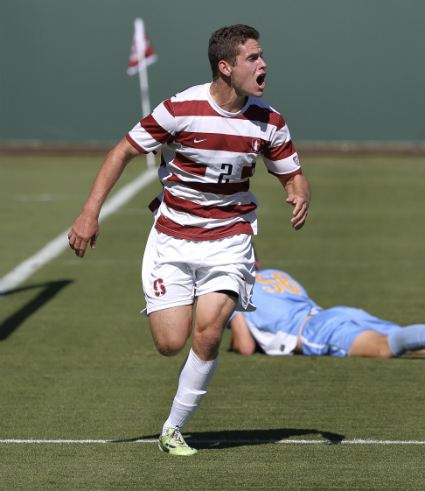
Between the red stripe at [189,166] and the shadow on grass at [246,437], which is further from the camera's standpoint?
the shadow on grass at [246,437]

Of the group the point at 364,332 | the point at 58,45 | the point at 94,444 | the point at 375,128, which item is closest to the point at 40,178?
the point at 58,45

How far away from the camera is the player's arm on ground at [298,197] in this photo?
4.53 m

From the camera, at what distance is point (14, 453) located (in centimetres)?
458

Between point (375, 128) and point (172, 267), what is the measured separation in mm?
Answer: 19482

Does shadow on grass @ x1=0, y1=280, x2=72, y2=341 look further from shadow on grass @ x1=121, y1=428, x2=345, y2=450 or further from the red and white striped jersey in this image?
the red and white striped jersey

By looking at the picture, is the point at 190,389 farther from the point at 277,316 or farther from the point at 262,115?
the point at 277,316

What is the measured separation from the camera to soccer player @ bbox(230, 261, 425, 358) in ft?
21.9

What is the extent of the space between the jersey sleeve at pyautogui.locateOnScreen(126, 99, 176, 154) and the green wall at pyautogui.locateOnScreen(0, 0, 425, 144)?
1851cm

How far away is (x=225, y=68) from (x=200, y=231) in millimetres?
837

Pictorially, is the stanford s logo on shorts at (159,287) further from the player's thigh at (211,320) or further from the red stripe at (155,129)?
the red stripe at (155,129)

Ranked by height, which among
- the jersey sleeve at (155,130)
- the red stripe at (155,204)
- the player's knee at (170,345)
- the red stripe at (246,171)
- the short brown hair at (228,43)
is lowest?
the player's knee at (170,345)

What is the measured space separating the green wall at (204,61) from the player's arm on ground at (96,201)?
18514mm

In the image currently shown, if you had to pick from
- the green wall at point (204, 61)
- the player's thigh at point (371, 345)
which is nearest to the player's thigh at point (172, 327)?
the player's thigh at point (371, 345)

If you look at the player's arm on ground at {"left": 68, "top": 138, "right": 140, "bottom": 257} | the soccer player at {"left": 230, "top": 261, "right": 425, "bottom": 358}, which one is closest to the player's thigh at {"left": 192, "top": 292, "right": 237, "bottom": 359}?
the player's arm on ground at {"left": 68, "top": 138, "right": 140, "bottom": 257}
